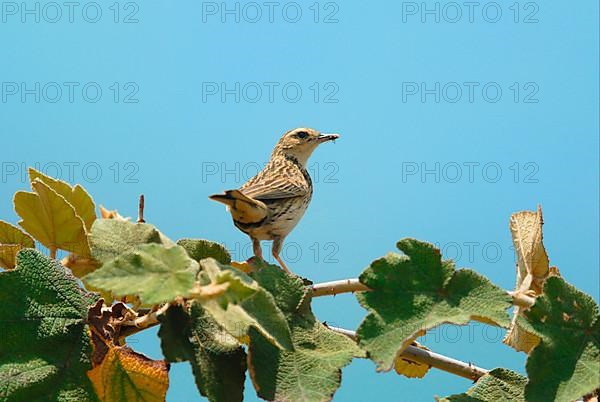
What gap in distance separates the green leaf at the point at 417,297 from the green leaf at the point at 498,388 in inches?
6.0

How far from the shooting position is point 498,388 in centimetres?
104

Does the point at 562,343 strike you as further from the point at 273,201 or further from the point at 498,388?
the point at 273,201

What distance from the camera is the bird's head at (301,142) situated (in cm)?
493

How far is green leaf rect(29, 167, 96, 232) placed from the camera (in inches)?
52.5

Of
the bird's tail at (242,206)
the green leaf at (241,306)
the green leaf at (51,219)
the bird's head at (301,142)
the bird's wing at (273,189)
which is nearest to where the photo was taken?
the green leaf at (241,306)

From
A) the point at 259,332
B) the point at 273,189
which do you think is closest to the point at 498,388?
the point at 259,332

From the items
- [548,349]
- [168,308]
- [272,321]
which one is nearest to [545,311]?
[548,349]

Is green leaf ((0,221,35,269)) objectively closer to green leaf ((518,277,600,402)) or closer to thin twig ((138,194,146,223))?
thin twig ((138,194,146,223))

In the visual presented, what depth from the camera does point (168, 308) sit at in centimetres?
88

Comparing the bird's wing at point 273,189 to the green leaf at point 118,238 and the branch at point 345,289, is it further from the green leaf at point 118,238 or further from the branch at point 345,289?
the green leaf at point 118,238

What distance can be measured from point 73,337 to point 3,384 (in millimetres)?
100

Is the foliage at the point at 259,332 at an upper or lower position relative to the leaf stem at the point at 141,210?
lower

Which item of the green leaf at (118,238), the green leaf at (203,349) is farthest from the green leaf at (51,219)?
the green leaf at (203,349)

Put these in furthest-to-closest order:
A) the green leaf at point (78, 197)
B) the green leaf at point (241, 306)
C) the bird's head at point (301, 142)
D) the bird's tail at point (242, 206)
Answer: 1. the bird's head at point (301, 142)
2. the bird's tail at point (242, 206)
3. the green leaf at point (78, 197)
4. the green leaf at point (241, 306)
